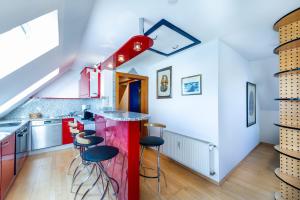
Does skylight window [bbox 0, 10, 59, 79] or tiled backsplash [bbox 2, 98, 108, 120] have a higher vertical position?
skylight window [bbox 0, 10, 59, 79]

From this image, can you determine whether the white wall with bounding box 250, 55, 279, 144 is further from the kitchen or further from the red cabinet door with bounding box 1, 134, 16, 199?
the red cabinet door with bounding box 1, 134, 16, 199

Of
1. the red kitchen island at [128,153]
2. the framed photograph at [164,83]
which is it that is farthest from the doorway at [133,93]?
the red kitchen island at [128,153]

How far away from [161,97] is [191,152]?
1.41 meters

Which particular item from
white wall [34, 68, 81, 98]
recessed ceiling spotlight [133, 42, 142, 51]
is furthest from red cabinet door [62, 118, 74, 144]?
recessed ceiling spotlight [133, 42, 142, 51]

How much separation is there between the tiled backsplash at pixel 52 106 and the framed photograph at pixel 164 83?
133 cm

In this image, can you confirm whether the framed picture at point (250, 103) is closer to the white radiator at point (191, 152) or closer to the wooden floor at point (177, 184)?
the wooden floor at point (177, 184)

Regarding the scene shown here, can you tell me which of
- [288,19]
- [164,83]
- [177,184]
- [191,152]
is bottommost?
[177,184]

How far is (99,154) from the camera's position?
1467 mm

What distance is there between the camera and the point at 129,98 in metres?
4.54

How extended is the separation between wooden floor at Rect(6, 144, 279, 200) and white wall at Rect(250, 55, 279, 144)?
1394 mm

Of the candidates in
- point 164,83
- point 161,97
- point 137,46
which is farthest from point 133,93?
point 137,46

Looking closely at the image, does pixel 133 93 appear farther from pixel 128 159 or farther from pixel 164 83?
pixel 128 159

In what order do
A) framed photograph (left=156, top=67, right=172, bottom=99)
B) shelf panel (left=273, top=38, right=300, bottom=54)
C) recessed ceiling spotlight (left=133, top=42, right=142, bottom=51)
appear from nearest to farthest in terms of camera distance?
shelf panel (left=273, top=38, right=300, bottom=54) → recessed ceiling spotlight (left=133, top=42, right=142, bottom=51) → framed photograph (left=156, top=67, right=172, bottom=99)

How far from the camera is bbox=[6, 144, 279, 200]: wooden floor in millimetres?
1820
